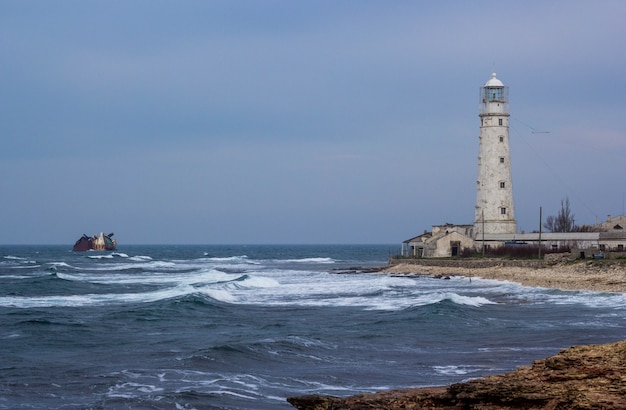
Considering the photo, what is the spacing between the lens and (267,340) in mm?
22781

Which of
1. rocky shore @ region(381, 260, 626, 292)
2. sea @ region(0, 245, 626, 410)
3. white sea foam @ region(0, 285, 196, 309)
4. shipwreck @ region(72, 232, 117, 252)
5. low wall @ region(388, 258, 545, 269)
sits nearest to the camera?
sea @ region(0, 245, 626, 410)

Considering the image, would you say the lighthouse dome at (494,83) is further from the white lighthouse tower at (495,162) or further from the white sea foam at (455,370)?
the white sea foam at (455,370)

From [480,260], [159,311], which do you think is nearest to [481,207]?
[480,260]

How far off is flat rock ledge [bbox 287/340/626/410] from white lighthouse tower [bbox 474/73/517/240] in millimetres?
43872

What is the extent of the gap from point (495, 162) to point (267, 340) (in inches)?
1287

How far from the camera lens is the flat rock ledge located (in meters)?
8.48

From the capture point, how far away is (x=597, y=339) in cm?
2186

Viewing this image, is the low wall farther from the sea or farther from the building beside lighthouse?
the sea

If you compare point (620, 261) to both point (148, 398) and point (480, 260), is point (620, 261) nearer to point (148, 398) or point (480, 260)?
point (480, 260)

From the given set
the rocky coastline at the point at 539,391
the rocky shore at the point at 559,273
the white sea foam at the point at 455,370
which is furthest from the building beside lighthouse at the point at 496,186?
the rocky coastline at the point at 539,391

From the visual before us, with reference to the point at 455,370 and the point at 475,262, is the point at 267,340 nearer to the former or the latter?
the point at 455,370

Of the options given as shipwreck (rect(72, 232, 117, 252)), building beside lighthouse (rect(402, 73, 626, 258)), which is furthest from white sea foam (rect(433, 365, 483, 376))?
shipwreck (rect(72, 232, 117, 252))

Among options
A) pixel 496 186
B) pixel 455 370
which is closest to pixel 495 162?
pixel 496 186

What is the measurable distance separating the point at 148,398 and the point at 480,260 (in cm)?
3735
